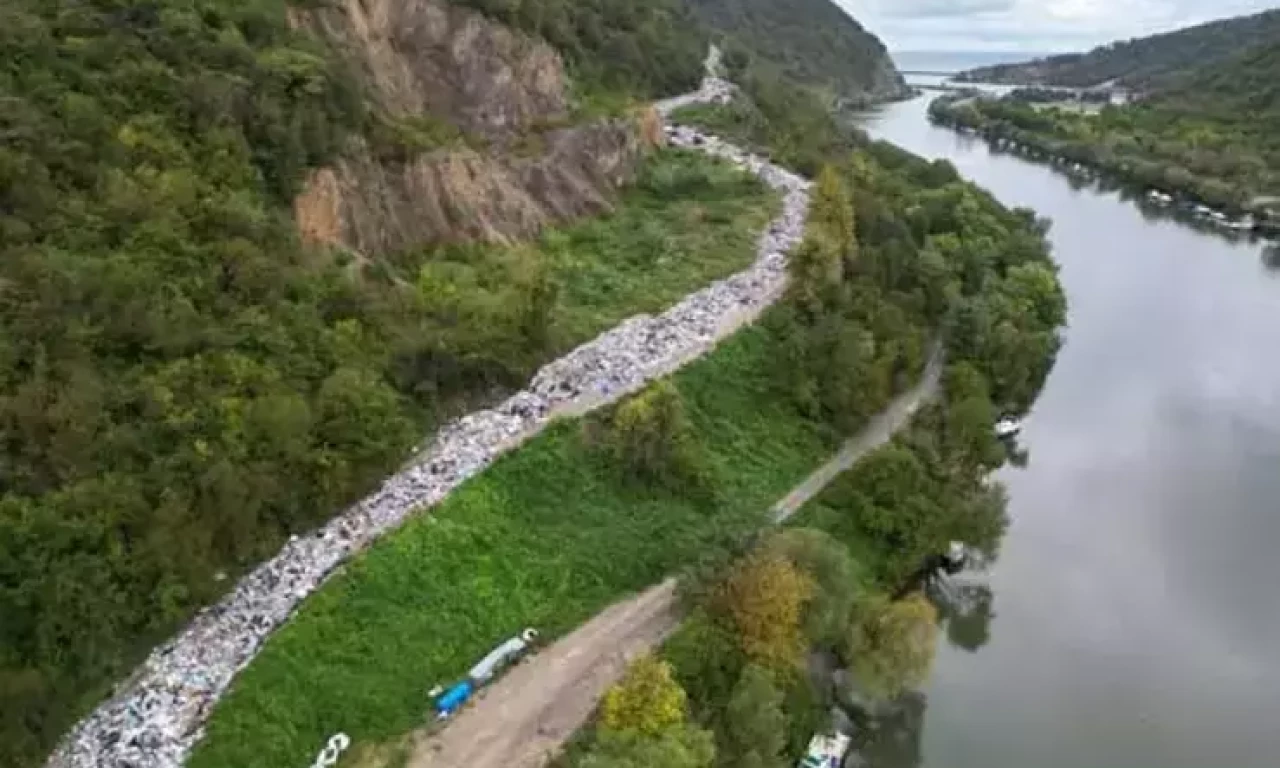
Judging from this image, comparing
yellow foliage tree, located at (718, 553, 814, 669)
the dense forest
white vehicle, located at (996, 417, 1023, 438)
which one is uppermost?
the dense forest

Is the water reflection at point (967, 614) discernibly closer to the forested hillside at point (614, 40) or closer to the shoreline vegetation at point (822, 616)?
the shoreline vegetation at point (822, 616)

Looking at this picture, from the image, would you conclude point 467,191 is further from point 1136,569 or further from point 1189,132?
point 1189,132

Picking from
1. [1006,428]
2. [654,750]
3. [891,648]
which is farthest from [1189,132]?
[654,750]

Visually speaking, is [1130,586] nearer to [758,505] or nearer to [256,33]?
[758,505]

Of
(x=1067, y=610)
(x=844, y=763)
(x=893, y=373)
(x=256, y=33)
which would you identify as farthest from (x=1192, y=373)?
(x=256, y=33)

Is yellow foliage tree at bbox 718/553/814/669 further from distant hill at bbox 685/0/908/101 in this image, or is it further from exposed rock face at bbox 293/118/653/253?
distant hill at bbox 685/0/908/101

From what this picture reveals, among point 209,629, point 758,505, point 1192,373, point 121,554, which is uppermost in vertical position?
point 121,554

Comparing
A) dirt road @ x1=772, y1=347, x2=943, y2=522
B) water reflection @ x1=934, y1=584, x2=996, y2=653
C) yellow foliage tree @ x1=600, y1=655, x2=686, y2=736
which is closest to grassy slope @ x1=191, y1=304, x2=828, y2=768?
dirt road @ x1=772, y1=347, x2=943, y2=522
